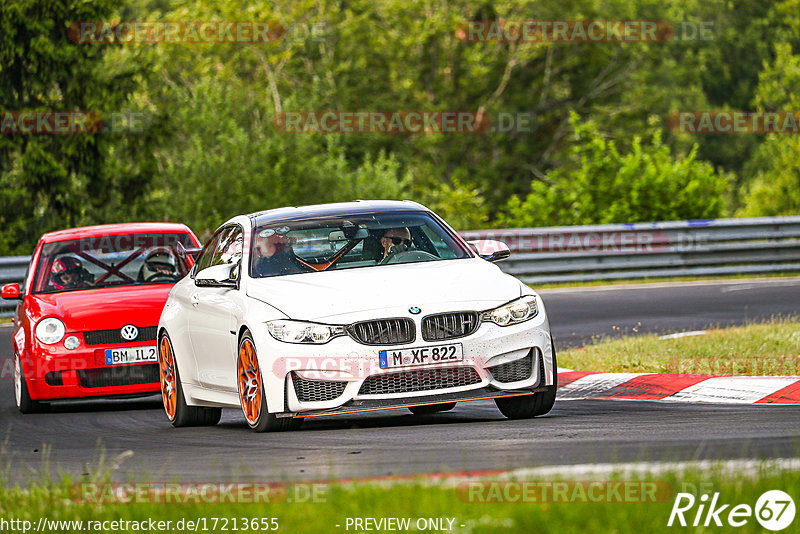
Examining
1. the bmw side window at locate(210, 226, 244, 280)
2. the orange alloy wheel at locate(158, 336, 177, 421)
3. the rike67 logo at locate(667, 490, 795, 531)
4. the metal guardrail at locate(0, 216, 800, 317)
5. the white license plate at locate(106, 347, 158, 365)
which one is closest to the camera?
the rike67 logo at locate(667, 490, 795, 531)

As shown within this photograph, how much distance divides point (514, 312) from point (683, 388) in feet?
7.66

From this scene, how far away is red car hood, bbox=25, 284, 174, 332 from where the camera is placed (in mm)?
11844

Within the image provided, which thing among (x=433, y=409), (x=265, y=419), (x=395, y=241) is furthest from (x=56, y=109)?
(x=265, y=419)

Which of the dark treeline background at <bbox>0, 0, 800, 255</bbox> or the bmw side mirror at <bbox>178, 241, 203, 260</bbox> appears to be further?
the dark treeline background at <bbox>0, 0, 800, 255</bbox>

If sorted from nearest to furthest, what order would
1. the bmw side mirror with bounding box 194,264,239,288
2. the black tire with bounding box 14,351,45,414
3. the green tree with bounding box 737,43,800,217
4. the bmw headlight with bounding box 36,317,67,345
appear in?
the bmw side mirror with bounding box 194,264,239,288
the bmw headlight with bounding box 36,317,67,345
the black tire with bounding box 14,351,45,414
the green tree with bounding box 737,43,800,217

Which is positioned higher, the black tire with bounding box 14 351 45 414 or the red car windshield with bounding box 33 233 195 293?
the red car windshield with bounding box 33 233 195 293

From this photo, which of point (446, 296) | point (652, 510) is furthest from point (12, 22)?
point (652, 510)

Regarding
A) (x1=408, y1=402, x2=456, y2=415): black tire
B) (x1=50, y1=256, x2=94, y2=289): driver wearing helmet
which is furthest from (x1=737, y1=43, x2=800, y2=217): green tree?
(x1=408, y1=402, x2=456, y2=415): black tire

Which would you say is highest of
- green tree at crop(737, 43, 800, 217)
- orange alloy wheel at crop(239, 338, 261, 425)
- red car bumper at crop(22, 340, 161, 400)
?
orange alloy wheel at crop(239, 338, 261, 425)

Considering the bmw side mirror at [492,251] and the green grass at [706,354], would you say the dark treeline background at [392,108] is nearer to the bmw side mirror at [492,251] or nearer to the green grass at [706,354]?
the green grass at [706,354]

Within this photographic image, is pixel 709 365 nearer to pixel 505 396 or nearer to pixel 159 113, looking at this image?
pixel 505 396

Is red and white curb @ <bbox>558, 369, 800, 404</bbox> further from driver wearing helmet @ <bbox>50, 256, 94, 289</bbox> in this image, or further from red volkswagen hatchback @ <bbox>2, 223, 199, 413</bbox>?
driver wearing helmet @ <bbox>50, 256, 94, 289</bbox>

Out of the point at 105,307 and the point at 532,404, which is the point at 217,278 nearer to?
the point at 532,404

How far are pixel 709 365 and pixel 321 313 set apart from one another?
445 cm
